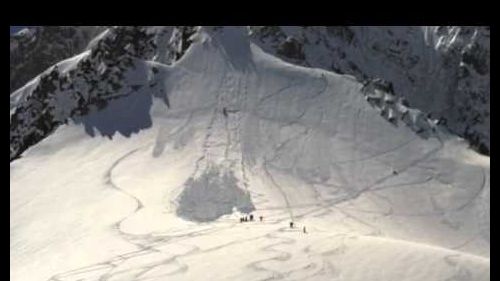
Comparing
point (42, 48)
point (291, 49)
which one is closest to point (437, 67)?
point (291, 49)

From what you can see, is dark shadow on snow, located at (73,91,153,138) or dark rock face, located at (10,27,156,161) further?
dark rock face, located at (10,27,156,161)

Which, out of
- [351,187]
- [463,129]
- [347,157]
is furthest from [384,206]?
[463,129]

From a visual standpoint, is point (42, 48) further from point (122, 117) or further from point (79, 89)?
point (122, 117)

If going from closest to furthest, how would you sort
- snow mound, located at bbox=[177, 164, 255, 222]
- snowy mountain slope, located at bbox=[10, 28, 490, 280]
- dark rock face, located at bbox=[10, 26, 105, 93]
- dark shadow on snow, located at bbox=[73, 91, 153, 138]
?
snowy mountain slope, located at bbox=[10, 28, 490, 280]
snow mound, located at bbox=[177, 164, 255, 222]
dark shadow on snow, located at bbox=[73, 91, 153, 138]
dark rock face, located at bbox=[10, 26, 105, 93]

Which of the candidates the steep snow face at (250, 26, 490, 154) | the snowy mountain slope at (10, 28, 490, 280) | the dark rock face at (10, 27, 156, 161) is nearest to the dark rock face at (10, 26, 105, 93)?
the dark rock face at (10, 27, 156, 161)

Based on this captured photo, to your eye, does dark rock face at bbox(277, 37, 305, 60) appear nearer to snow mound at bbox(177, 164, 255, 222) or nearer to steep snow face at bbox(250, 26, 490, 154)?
steep snow face at bbox(250, 26, 490, 154)
